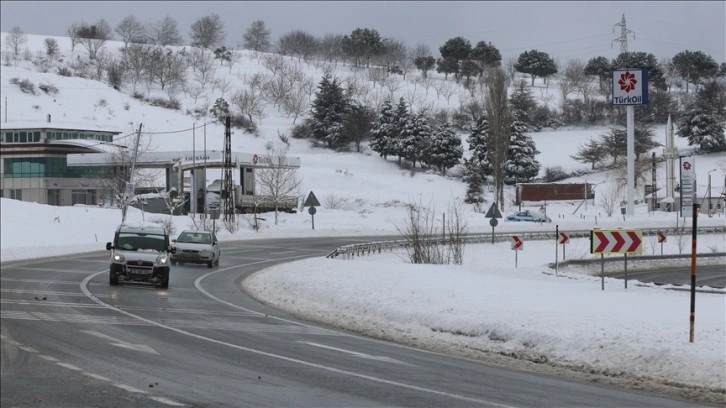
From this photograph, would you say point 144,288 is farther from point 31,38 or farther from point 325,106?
point 31,38

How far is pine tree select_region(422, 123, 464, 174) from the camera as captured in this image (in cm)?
11481

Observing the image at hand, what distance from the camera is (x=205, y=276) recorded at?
3297cm

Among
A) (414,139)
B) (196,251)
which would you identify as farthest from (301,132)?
(196,251)

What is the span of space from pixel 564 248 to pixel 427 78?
133 metres

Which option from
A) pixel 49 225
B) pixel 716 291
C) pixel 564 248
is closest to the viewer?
pixel 49 225

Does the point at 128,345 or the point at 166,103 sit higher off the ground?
the point at 166,103

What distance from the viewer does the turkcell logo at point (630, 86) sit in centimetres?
8462

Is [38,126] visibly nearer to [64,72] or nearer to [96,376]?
[96,376]

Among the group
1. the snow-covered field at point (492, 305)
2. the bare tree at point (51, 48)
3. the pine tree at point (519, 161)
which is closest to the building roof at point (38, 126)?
the snow-covered field at point (492, 305)

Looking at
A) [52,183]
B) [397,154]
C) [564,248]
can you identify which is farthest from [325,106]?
[52,183]

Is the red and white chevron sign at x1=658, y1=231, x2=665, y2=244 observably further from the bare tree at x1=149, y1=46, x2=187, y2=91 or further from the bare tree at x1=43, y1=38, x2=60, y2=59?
the bare tree at x1=43, y1=38, x2=60, y2=59

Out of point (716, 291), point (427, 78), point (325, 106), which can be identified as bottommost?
point (716, 291)

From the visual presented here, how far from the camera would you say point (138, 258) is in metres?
25.8

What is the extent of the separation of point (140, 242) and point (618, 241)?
14.4 meters
